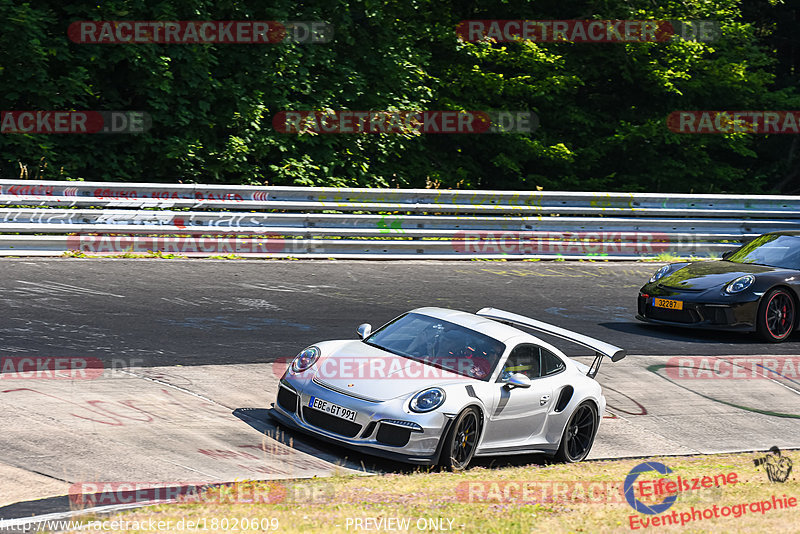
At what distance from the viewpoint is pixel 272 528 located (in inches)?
216

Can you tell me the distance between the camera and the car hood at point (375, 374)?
8328mm

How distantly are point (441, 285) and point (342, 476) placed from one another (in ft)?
25.8

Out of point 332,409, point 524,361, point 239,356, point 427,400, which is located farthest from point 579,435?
point 239,356

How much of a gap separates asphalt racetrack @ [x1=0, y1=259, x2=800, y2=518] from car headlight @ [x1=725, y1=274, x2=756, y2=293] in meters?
0.78

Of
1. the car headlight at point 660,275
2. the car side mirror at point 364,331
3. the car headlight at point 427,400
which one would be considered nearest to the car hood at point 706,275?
the car headlight at point 660,275

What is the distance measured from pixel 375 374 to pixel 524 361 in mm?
1439

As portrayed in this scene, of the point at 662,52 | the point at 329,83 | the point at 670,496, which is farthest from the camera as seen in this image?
the point at 662,52

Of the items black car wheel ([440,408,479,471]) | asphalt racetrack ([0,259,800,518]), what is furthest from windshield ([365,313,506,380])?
asphalt racetrack ([0,259,800,518])

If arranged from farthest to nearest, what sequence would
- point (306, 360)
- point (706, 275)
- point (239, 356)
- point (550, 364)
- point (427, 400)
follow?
point (706, 275), point (239, 356), point (550, 364), point (306, 360), point (427, 400)

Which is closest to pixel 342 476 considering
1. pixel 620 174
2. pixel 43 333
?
pixel 43 333

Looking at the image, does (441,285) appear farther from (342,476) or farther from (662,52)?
(662,52)

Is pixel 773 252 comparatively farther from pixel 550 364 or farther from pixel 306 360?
pixel 306 360

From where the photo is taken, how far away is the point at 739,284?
1328 cm

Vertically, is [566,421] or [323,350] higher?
[323,350]
